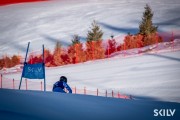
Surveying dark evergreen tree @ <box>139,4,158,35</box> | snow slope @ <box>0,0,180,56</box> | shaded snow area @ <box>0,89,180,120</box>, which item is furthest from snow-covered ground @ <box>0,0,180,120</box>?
shaded snow area @ <box>0,89,180,120</box>

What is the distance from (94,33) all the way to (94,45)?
0.41 m

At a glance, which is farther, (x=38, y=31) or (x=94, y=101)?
(x=38, y=31)

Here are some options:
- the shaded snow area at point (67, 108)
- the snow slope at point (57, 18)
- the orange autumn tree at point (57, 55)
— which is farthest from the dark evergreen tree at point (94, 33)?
the shaded snow area at point (67, 108)

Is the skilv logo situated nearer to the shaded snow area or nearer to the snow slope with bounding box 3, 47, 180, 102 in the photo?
the shaded snow area

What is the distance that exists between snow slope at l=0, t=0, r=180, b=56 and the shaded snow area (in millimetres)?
3059

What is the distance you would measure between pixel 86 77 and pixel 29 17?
157 cm

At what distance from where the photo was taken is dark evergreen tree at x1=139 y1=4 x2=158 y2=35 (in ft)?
20.3

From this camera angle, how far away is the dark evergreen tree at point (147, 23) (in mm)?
6188

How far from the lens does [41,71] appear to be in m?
4.91

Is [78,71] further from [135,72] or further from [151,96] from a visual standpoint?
[151,96]

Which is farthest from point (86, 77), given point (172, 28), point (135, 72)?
point (172, 28)

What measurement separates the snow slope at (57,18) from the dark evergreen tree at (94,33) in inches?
6.0

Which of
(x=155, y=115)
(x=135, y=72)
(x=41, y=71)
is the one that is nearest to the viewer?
(x=155, y=115)

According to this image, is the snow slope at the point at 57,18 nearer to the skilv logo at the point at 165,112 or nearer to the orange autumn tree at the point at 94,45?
the orange autumn tree at the point at 94,45
